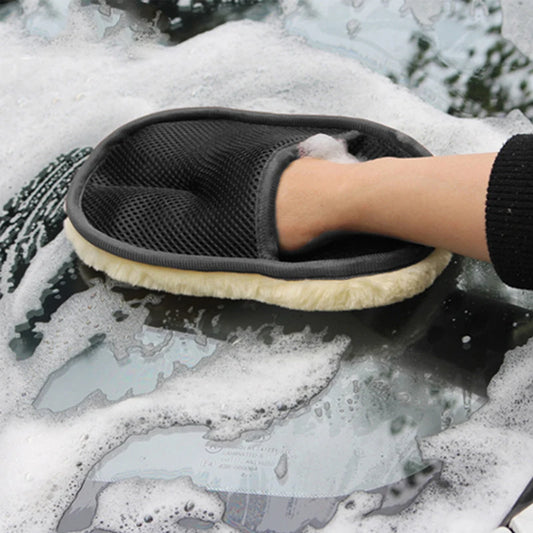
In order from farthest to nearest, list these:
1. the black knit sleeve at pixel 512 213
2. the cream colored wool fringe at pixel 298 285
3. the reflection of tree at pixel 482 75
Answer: the reflection of tree at pixel 482 75
the cream colored wool fringe at pixel 298 285
the black knit sleeve at pixel 512 213

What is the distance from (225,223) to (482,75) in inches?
26.3

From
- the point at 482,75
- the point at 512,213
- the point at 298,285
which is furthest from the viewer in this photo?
the point at 482,75

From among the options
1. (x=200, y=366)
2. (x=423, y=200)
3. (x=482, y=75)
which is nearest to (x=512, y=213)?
(x=423, y=200)

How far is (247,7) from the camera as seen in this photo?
1525 mm

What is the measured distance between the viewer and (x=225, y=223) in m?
0.92

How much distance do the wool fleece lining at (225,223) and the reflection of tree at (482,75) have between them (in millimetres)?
311

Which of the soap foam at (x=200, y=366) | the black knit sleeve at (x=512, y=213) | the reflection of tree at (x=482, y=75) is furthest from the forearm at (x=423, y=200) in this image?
the reflection of tree at (x=482, y=75)

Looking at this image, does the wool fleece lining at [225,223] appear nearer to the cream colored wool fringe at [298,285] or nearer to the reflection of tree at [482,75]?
the cream colored wool fringe at [298,285]

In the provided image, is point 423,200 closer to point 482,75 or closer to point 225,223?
point 225,223

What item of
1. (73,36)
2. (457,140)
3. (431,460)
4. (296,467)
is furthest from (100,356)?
(73,36)

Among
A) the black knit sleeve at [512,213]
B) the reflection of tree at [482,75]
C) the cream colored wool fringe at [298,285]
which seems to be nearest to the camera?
the black knit sleeve at [512,213]

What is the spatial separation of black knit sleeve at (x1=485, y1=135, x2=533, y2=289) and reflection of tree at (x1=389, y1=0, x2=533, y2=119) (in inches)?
19.4

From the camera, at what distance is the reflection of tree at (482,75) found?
1.25 metres

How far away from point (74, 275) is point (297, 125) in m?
0.41
